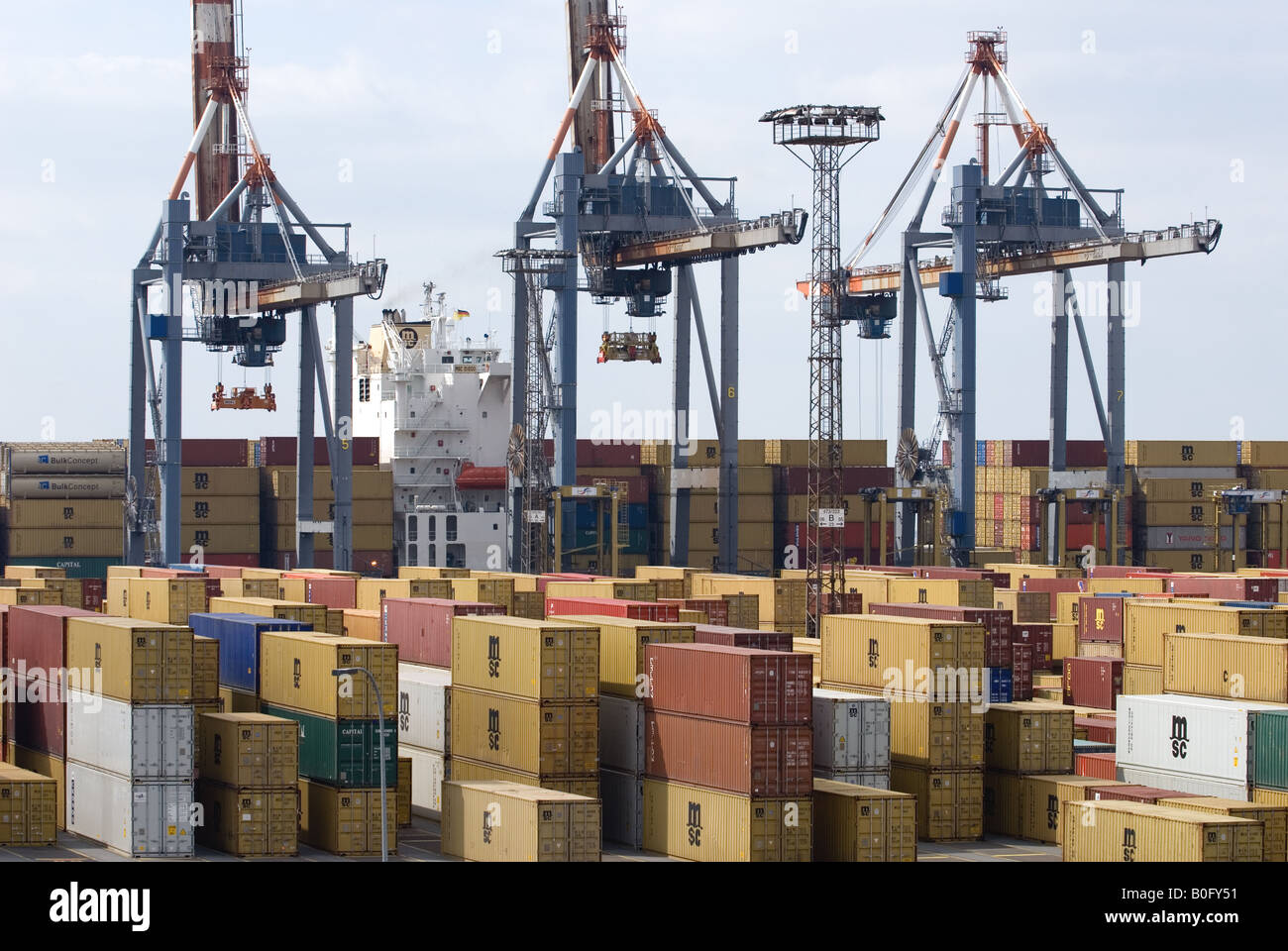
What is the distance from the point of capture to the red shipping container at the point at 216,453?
81875 mm

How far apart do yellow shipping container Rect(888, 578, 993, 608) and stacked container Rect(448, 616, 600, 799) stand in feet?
80.7

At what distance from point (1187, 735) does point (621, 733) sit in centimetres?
1045

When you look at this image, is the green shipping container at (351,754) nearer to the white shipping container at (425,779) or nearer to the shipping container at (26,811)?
the white shipping container at (425,779)

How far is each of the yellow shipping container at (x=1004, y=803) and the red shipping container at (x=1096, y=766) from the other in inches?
74.8

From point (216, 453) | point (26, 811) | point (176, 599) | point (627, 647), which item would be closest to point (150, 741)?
point (26, 811)

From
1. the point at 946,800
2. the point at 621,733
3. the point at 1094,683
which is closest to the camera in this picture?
the point at 621,733

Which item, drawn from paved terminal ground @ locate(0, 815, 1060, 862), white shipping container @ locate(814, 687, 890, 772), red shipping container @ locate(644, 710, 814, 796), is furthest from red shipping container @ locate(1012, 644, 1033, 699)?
red shipping container @ locate(644, 710, 814, 796)

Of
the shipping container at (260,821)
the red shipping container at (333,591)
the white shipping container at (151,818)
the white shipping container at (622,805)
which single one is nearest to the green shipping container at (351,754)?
the shipping container at (260,821)

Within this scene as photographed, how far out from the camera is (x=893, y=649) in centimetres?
3834

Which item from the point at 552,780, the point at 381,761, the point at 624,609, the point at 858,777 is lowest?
the point at 858,777

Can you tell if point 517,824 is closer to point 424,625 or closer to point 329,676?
point 329,676
